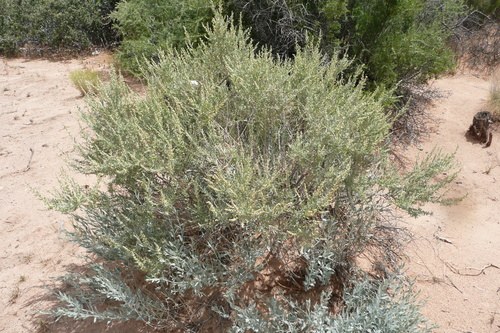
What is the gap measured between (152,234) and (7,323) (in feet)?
4.20

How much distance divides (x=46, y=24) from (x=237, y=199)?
24.2 ft

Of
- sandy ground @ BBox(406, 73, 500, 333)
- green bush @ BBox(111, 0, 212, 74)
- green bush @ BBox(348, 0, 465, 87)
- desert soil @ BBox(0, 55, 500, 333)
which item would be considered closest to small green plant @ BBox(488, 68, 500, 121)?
desert soil @ BBox(0, 55, 500, 333)

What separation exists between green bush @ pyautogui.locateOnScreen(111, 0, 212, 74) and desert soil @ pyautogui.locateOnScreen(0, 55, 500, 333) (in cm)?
110

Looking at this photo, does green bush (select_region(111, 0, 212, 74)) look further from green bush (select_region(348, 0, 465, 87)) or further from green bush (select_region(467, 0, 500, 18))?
green bush (select_region(467, 0, 500, 18))

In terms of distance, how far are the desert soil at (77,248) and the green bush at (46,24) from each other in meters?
2.37

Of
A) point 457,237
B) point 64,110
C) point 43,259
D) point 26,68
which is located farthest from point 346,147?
point 26,68

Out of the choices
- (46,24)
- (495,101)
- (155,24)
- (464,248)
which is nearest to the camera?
(464,248)

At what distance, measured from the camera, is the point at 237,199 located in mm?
1918

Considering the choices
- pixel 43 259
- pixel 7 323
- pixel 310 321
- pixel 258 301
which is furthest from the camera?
pixel 43 259

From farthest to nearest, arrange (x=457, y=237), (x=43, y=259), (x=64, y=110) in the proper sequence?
1. (x=64, y=110)
2. (x=457, y=237)
3. (x=43, y=259)

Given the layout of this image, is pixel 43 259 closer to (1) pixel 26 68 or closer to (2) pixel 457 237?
(2) pixel 457 237

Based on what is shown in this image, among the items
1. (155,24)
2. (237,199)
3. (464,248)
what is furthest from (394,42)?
(237,199)

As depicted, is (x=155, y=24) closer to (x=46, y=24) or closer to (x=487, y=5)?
(x=46, y=24)

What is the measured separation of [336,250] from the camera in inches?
99.0
